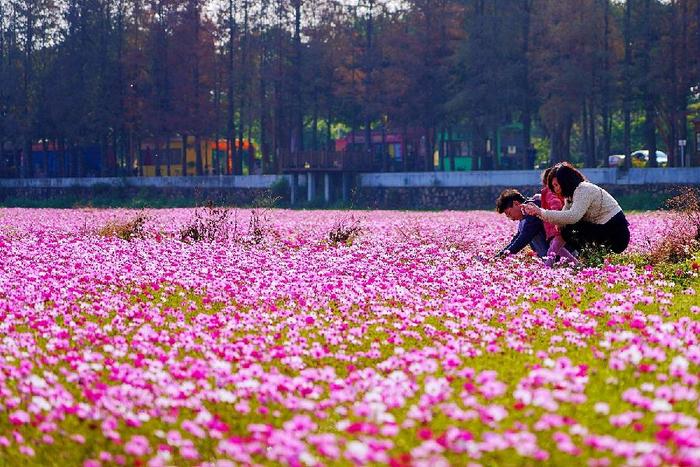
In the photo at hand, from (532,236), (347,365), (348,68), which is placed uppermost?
(348,68)

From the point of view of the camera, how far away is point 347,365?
6.40m

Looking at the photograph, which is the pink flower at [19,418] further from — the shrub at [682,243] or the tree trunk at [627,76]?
the tree trunk at [627,76]

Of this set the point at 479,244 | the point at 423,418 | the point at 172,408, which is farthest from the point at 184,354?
the point at 479,244

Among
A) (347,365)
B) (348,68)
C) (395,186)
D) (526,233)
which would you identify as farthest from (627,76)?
(347,365)

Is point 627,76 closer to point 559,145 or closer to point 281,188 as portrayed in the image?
point 559,145

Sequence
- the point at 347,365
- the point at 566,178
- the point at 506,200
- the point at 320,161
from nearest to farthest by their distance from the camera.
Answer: the point at 347,365 → the point at 566,178 → the point at 506,200 → the point at 320,161

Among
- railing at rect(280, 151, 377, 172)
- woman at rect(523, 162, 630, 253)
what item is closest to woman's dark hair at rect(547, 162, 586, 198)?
woman at rect(523, 162, 630, 253)

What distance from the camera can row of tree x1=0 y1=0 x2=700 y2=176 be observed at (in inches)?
1863

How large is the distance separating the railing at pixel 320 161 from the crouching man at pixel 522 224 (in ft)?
126

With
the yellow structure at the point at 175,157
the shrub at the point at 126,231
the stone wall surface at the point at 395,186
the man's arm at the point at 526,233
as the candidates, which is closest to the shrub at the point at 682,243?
the man's arm at the point at 526,233

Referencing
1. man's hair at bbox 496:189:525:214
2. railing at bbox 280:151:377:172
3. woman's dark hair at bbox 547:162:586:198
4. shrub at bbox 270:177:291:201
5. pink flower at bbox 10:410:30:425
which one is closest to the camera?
pink flower at bbox 10:410:30:425

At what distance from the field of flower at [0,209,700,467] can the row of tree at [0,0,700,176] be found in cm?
3677

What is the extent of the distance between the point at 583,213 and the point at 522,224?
4.24ft

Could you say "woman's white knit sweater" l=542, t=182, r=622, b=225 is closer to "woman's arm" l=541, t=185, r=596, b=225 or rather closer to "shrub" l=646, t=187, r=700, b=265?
"woman's arm" l=541, t=185, r=596, b=225
